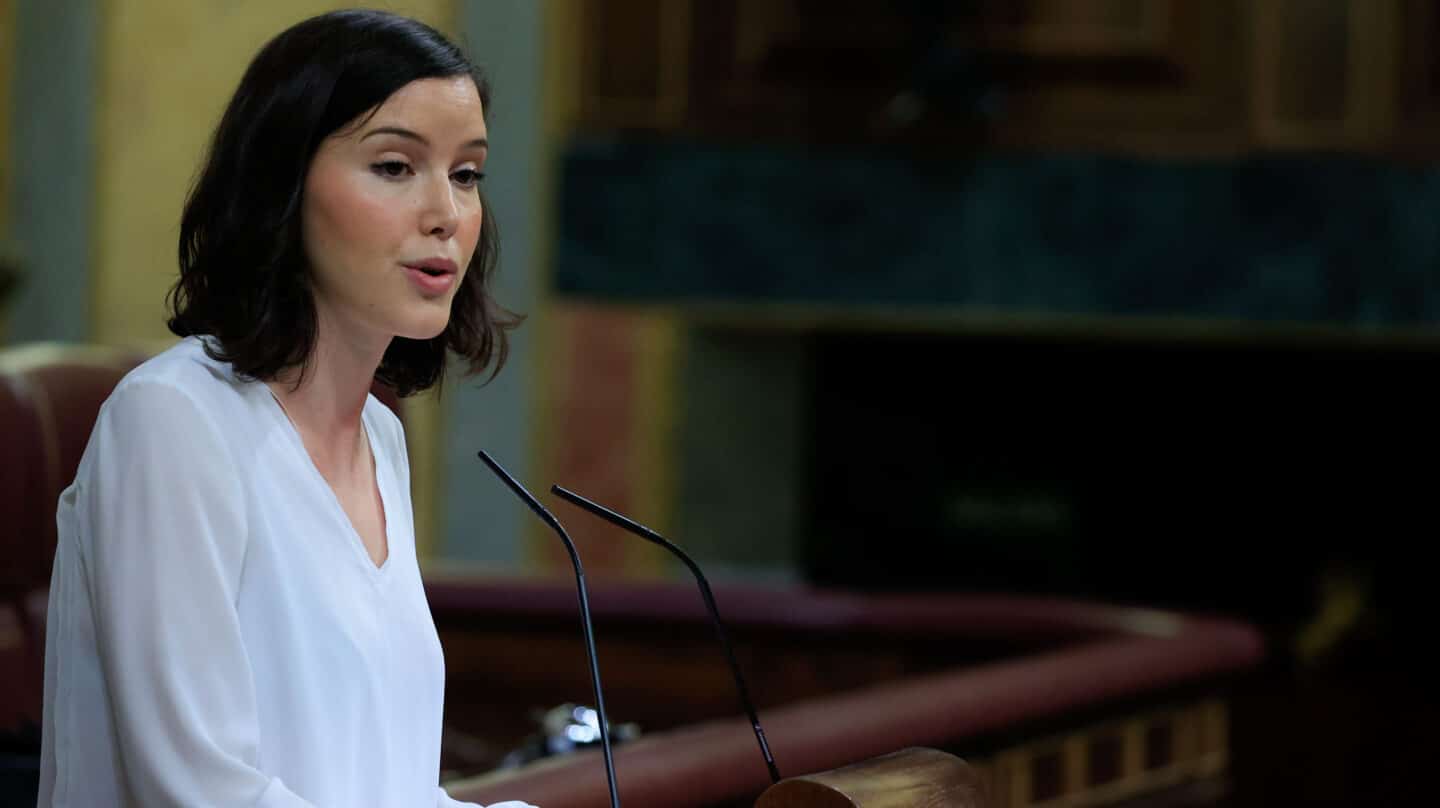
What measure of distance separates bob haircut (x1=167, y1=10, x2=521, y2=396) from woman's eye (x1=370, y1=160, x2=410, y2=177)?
0.03 meters

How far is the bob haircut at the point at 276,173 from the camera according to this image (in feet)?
4.04

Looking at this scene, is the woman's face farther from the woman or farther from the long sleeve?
the long sleeve

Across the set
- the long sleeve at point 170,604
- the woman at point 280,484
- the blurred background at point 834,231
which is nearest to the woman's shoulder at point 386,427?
the woman at point 280,484

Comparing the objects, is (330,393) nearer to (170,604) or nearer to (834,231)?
(170,604)

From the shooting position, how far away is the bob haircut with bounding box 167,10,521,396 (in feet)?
4.04

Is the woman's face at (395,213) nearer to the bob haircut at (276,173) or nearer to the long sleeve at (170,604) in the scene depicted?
the bob haircut at (276,173)

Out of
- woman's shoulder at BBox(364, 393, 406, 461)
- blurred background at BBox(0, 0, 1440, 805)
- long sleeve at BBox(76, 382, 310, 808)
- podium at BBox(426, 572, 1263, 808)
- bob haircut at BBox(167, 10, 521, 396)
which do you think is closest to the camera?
long sleeve at BBox(76, 382, 310, 808)

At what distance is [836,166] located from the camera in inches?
212

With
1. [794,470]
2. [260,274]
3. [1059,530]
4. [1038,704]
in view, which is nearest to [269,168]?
[260,274]

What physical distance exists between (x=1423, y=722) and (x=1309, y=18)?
1789mm

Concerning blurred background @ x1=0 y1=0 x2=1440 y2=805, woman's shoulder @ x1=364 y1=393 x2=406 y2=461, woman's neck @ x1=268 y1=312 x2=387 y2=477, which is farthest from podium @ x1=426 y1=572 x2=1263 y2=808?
blurred background @ x1=0 y1=0 x2=1440 y2=805

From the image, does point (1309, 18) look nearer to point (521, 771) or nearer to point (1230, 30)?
point (1230, 30)

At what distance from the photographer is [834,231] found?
17.7 feet

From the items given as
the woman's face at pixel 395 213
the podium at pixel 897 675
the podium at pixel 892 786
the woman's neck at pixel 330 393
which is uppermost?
the woman's face at pixel 395 213
